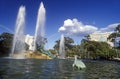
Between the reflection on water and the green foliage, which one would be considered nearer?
the reflection on water

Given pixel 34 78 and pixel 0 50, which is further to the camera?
pixel 0 50

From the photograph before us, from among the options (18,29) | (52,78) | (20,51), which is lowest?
(52,78)

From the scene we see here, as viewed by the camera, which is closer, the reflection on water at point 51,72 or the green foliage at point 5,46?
the reflection on water at point 51,72

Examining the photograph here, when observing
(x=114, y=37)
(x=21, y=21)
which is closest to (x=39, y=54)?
(x=21, y=21)

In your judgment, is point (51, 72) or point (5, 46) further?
point (5, 46)

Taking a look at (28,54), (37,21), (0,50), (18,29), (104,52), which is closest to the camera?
(18,29)

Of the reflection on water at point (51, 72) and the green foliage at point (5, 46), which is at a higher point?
the green foliage at point (5, 46)

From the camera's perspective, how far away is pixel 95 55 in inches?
7628

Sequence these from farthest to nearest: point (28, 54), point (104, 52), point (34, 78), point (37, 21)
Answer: point (104, 52) → point (28, 54) → point (37, 21) → point (34, 78)

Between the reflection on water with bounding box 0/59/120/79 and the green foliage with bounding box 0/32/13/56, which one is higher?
the green foliage with bounding box 0/32/13/56

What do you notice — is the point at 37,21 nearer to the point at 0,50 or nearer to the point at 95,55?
the point at 0,50

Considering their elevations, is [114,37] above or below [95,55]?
→ above

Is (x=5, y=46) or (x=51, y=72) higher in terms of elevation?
(x=5, y=46)

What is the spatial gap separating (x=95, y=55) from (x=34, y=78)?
168672 millimetres
